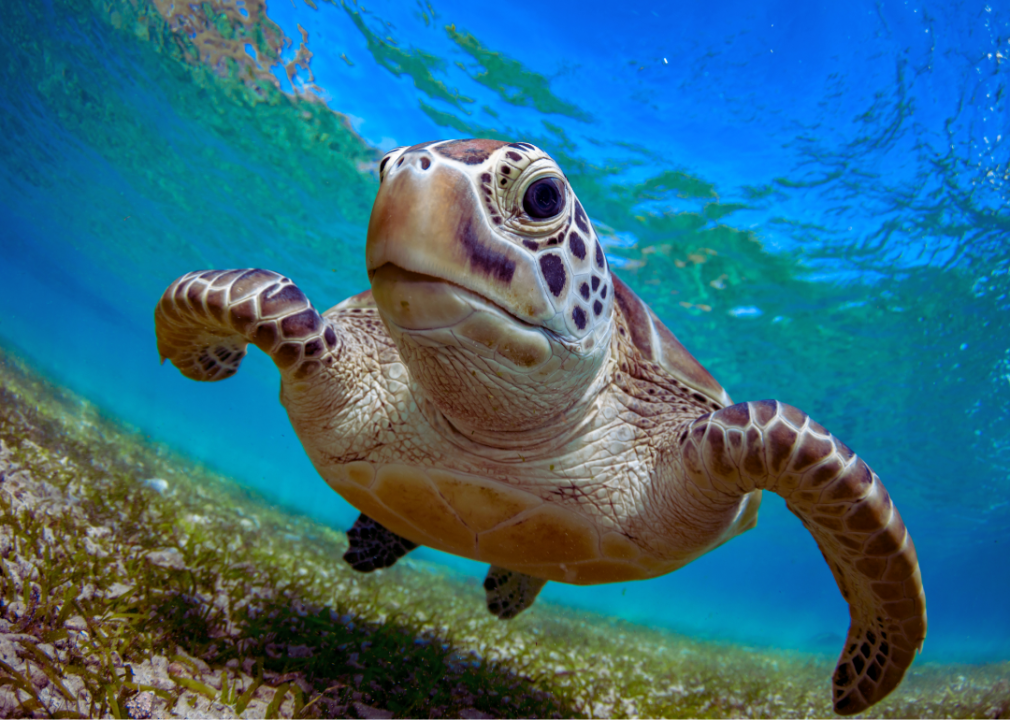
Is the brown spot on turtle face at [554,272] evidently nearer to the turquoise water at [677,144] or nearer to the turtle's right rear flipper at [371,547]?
the turtle's right rear flipper at [371,547]

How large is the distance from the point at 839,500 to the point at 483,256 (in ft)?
5.31

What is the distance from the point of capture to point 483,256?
4.24ft

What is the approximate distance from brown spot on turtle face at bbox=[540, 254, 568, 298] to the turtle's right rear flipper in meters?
2.63

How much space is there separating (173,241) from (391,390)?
2271 centimetres

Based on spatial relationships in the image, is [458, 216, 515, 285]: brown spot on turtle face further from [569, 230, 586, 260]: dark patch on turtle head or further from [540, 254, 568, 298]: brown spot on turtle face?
[569, 230, 586, 260]: dark patch on turtle head

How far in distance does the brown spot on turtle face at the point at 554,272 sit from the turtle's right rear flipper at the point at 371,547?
103 inches

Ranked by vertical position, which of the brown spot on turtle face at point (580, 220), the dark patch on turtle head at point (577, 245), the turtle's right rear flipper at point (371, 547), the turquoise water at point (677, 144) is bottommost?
the turtle's right rear flipper at point (371, 547)

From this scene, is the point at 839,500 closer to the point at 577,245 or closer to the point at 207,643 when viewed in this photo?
the point at 577,245

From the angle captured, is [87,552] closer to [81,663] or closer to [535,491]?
[81,663]

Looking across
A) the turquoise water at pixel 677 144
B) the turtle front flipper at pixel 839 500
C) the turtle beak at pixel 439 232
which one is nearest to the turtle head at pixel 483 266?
the turtle beak at pixel 439 232

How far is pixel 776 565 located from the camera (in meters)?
53.4

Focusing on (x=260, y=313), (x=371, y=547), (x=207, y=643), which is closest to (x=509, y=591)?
(x=371, y=547)

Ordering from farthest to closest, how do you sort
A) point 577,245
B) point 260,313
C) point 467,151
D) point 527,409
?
1. point 260,313
2. point 527,409
3. point 577,245
4. point 467,151

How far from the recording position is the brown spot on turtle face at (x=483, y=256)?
4.17 feet
